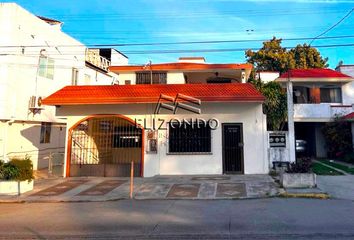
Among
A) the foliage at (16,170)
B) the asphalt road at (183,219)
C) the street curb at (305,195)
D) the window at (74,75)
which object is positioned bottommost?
the asphalt road at (183,219)

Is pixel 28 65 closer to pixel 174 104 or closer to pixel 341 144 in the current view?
pixel 174 104

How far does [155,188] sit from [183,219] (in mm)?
4628

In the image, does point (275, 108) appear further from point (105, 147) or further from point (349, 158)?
point (105, 147)

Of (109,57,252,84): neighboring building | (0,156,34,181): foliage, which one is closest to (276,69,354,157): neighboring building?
(109,57,252,84): neighboring building

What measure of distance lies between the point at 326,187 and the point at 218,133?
17.7 ft

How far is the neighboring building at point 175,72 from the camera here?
20297 millimetres

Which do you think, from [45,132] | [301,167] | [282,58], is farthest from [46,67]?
[282,58]

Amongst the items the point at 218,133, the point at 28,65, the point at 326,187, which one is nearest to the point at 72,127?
the point at 28,65

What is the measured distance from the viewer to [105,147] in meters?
16.3

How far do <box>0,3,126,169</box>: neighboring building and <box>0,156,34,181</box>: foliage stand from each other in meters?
4.11

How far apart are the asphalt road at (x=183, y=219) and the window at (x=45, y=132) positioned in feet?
36.7

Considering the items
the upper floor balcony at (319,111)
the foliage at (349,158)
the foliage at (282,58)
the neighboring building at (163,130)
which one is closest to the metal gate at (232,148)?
the neighboring building at (163,130)

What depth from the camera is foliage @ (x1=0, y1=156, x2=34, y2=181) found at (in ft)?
40.6

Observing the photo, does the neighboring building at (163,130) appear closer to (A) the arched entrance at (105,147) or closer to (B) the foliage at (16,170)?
(A) the arched entrance at (105,147)
